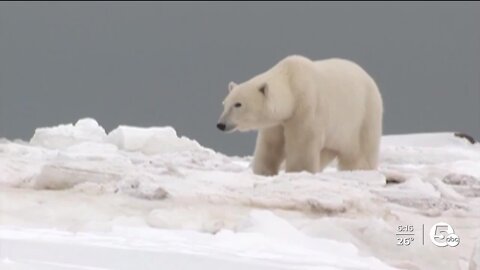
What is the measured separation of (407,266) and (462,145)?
4055 mm

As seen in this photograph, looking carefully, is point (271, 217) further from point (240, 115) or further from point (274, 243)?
point (240, 115)

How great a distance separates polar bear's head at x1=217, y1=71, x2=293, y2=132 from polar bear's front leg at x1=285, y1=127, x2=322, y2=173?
0.40 feet

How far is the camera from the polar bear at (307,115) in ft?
12.6

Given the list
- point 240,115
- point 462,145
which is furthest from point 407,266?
point 462,145

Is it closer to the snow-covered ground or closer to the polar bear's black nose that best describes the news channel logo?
the snow-covered ground

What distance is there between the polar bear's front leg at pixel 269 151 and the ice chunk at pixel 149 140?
0.86 m

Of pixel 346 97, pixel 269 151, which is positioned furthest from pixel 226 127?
pixel 346 97

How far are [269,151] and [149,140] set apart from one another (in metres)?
1.33

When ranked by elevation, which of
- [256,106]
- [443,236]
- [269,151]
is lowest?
[443,236]

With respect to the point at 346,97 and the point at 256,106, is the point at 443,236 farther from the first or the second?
the point at 346,97

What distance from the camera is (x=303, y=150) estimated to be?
3.83 metres

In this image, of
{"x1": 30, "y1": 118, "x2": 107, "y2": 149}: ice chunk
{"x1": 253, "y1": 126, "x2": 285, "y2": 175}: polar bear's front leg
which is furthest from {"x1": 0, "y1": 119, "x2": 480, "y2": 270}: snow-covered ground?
{"x1": 30, "y1": 118, "x2": 107, "y2": 149}: ice chunk

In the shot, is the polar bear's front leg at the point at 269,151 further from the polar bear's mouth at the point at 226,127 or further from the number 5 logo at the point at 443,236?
the number 5 logo at the point at 443,236

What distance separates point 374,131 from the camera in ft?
14.5
